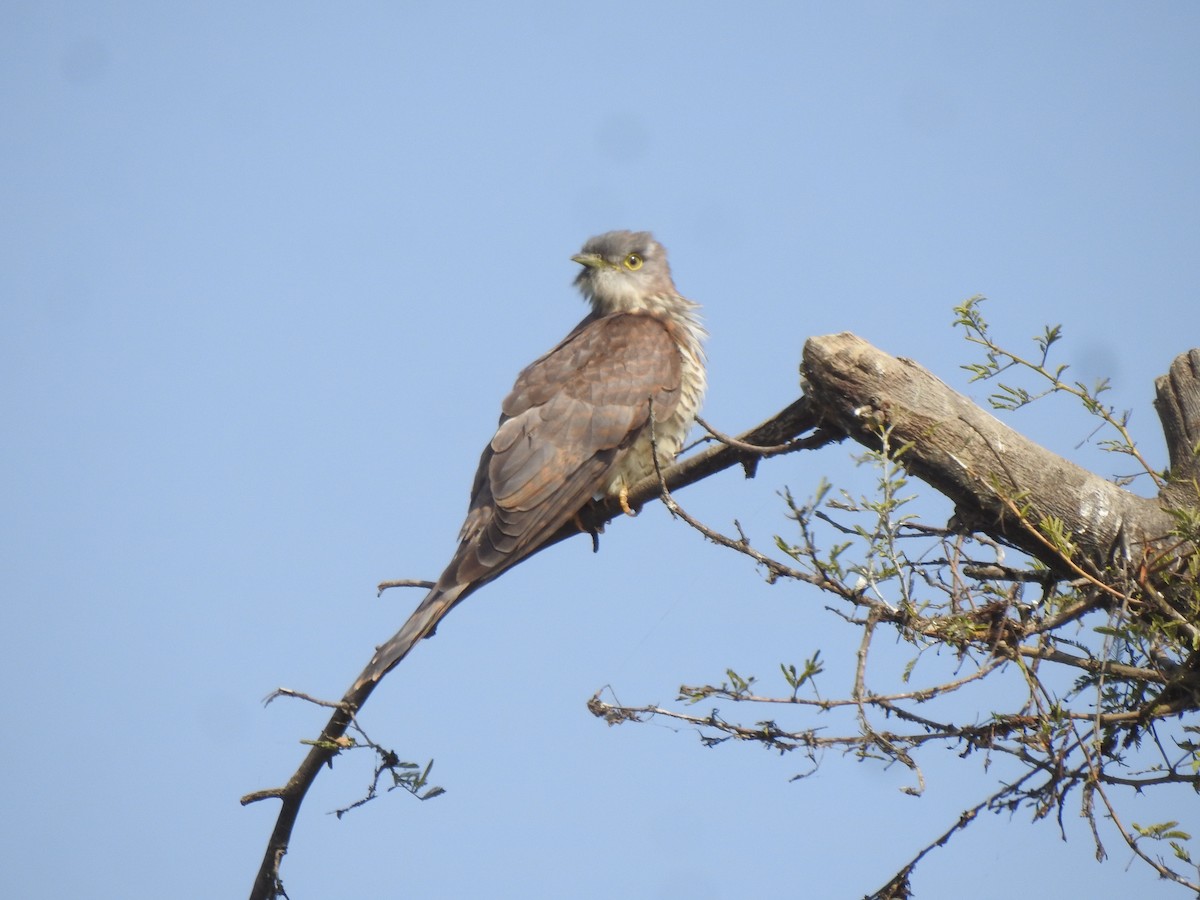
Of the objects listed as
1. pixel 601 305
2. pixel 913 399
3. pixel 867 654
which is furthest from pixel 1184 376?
pixel 601 305

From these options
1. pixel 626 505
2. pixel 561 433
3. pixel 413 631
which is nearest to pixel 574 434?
pixel 561 433

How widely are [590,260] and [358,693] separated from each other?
136 inches

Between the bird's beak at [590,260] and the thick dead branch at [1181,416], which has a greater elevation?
the bird's beak at [590,260]

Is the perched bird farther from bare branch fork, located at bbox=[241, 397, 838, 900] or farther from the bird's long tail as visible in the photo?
bare branch fork, located at bbox=[241, 397, 838, 900]

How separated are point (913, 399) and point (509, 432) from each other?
7.15 ft

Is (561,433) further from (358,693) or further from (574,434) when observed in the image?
(358,693)

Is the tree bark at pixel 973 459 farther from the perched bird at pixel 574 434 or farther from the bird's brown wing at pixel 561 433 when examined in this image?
the bird's brown wing at pixel 561 433

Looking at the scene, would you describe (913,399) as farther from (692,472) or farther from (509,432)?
(509,432)

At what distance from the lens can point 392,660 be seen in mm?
3912

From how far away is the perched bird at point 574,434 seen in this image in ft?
15.5

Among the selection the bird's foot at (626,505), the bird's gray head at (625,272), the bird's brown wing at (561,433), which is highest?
the bird's gray head at (625,272)

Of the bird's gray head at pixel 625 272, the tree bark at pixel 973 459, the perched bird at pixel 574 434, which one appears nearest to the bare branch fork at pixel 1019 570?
the tree bark at pixel 973 459

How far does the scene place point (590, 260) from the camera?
655 cm

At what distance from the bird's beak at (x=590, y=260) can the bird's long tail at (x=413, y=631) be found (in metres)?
2.64
